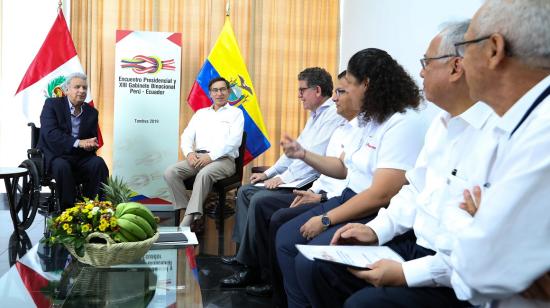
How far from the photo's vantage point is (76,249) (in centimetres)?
179

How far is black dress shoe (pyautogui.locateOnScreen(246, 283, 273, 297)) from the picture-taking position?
267 centimetres

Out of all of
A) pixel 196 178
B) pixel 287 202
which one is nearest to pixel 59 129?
pixel 196 178

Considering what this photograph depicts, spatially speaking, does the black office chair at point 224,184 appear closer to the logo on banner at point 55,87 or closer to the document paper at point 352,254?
the logo on banner at point 55,87

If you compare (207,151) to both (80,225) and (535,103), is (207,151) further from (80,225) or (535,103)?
(535,103)

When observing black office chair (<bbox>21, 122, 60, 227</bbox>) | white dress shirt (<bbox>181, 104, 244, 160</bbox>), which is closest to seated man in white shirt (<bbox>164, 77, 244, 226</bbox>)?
white dress shirt (<bbox>181, 104, 244, 160</bbox>)

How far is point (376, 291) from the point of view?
4.28 feet

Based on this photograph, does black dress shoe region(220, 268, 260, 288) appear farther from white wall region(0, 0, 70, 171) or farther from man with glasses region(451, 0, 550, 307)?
white wall region(0, 0, 70, 171)

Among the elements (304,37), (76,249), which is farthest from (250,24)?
(76,249)

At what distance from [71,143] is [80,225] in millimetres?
2570

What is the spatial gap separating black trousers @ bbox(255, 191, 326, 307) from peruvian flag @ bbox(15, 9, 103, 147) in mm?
2574

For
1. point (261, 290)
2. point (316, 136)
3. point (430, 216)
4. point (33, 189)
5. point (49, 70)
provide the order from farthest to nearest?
point (49, 70), point (33, 189), point (316, 136), point (261, 290), point (430, 216)

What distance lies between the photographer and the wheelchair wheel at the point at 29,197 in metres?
3.92

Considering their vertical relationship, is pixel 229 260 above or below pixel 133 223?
below

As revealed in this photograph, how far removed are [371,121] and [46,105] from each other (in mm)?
3175
